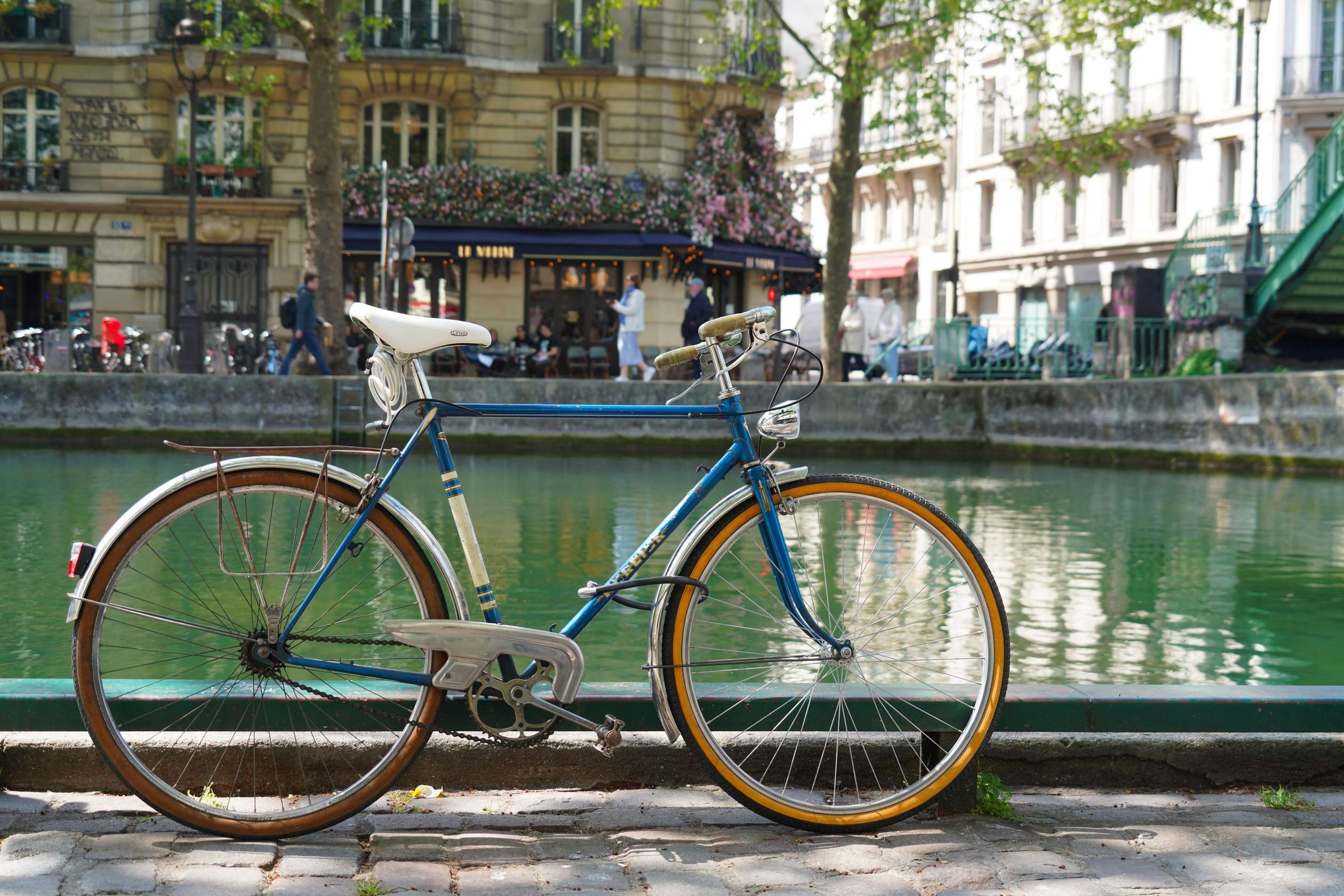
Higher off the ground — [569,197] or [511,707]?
[569,197]

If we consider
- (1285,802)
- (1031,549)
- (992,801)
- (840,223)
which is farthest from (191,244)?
(1285,802)

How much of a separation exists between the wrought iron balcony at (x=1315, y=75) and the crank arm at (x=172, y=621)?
148 feet

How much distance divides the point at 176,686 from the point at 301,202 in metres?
31.4

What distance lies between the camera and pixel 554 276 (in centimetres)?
3525

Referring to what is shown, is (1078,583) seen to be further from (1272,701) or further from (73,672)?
(73,672)

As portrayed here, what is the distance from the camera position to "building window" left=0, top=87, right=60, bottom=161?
34250mm

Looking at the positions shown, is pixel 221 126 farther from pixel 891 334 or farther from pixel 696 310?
pixel 891 334

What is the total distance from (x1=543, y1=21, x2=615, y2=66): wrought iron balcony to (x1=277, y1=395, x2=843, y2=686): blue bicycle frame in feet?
105

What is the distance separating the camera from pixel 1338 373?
55.1ft

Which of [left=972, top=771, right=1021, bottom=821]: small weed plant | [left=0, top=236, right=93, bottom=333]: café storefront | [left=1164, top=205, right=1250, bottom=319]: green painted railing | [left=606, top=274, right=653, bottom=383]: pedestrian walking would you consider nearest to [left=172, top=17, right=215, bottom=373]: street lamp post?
[left=606, top=274, right=653, bottom=383]: pedestrian walking

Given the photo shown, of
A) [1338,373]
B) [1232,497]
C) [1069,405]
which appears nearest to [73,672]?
[1232,497]

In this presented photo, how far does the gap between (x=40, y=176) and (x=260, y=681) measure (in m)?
33.4

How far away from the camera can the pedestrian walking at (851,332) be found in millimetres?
27141

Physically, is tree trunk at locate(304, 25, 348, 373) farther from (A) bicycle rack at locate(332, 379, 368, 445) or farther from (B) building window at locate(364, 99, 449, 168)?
(B) building window at locate(364, 99, 449, 168)
